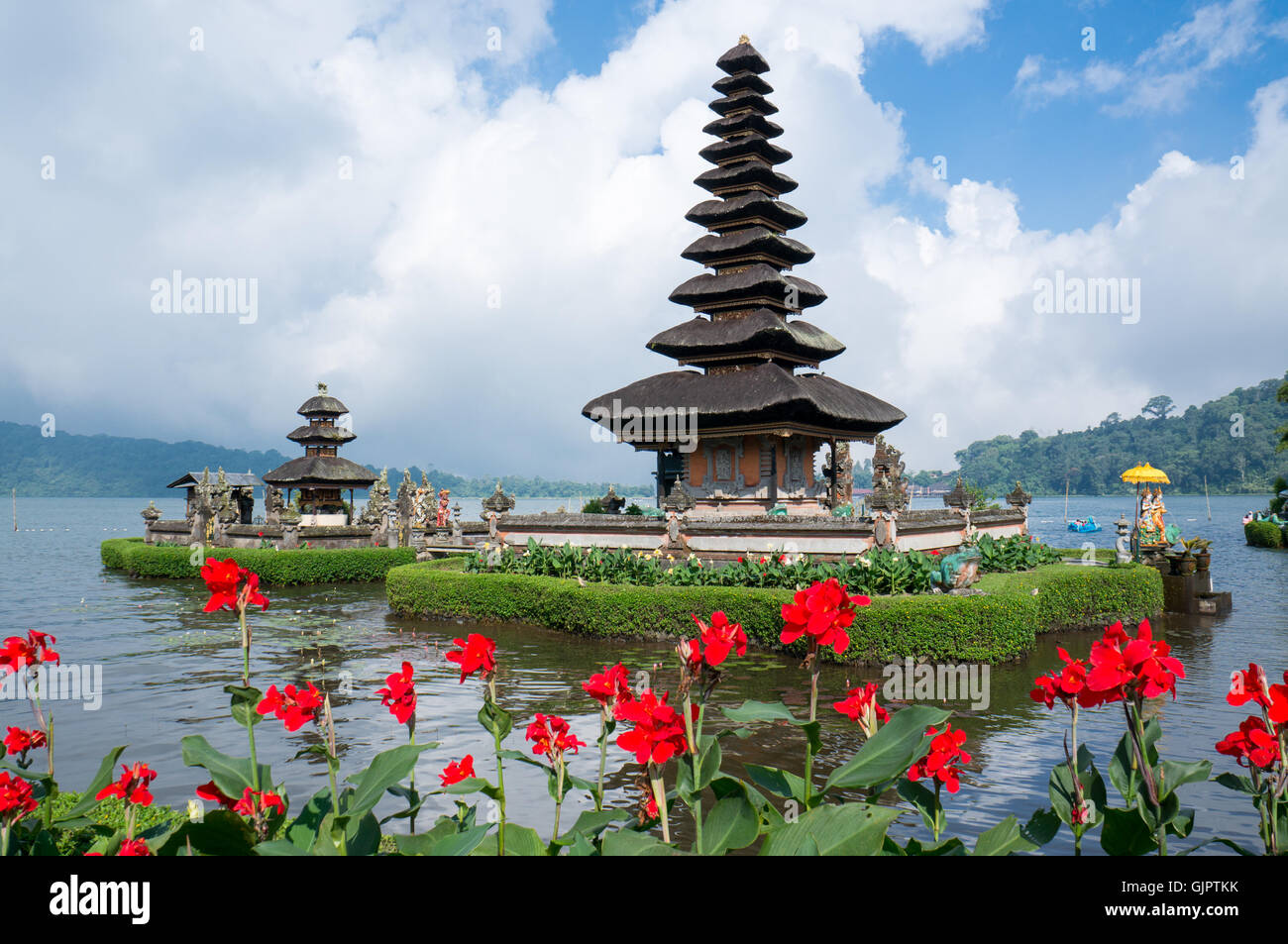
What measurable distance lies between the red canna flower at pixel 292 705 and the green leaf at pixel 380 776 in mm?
532

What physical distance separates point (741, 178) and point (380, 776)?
3033 centimetres

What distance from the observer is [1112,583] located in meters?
18.3

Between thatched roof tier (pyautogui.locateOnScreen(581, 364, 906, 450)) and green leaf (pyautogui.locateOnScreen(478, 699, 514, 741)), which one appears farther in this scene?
thatched roof tier (pyautogui.locateOnScreen(581, 364, 906, 450))

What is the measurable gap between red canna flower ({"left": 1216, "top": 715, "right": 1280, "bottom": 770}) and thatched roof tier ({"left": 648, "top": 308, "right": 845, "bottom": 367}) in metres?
23.8

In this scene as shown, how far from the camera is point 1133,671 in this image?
2.33 m

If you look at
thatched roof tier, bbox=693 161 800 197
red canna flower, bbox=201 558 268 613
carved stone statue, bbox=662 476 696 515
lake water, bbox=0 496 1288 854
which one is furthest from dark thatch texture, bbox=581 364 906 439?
red canna flower, bbox=201 558 268 613

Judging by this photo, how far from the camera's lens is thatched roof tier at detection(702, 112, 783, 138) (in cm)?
3016

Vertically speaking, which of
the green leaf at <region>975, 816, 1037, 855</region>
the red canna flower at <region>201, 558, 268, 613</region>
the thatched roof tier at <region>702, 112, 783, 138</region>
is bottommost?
the green leaf at <region>975, 816, 1037, 855</region>

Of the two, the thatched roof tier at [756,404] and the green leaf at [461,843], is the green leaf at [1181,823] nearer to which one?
the green leaf at [461,843]

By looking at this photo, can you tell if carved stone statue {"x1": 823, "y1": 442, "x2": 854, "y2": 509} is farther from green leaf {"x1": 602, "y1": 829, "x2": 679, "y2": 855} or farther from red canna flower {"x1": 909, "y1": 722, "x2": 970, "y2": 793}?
green leaf {"x1": 602, "y1": 829, "x2": 679, "y2": 855}

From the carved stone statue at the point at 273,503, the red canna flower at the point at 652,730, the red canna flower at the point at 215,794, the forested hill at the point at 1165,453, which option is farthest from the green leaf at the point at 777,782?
the forested hill at the point at 1165,453

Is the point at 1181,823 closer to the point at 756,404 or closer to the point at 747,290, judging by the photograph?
the point at 756,404

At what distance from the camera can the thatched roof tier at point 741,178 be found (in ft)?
96.7
